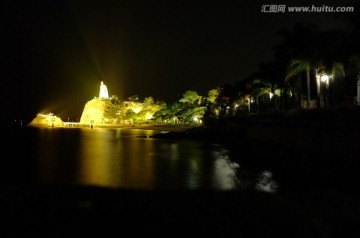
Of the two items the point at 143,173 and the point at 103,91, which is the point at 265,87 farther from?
the point at 103,91

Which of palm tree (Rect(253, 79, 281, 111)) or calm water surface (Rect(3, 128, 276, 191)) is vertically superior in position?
palm tree (Rect(253, 79, 281, 111))

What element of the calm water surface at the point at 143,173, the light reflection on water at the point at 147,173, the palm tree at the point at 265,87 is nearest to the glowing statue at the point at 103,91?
the palm tree at the point at 265,87

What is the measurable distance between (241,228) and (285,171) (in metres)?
13.7

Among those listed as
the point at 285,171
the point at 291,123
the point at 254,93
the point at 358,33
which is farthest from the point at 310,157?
the point at 254,93

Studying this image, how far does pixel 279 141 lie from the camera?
940 inches

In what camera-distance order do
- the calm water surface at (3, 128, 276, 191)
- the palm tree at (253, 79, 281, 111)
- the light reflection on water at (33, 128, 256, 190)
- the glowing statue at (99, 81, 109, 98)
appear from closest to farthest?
the calm water surface at (3, 128, 276, 191), the light reflection on water at (33, 128, 256, 190), the palm tree at (253, 79, 281, 111), the glowing statue at (99, 81, 109, 98)

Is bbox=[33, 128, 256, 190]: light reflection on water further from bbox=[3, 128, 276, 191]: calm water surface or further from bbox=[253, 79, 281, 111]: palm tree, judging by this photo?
bbox=[253, 79, 281, 111]: palm tree

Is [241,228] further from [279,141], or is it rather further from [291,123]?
[279,141]

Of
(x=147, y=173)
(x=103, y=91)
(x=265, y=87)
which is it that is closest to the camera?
(x=147, y=173)

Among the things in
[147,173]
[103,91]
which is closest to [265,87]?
[147,173]

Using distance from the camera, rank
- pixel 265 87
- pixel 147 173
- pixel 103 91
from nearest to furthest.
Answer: pixel 147 173 < pixel 265 87 < pixel 103 91

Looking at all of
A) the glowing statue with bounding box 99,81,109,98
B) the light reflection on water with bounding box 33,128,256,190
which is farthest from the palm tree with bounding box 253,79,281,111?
the glowing statue with bounding box 99,81,109,98

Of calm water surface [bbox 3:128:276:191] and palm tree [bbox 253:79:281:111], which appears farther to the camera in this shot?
palm tree [bbox 253:79:281:111]

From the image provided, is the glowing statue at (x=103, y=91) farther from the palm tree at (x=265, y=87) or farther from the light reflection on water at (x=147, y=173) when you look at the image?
the light reflection on water at (x=147, y=173)
